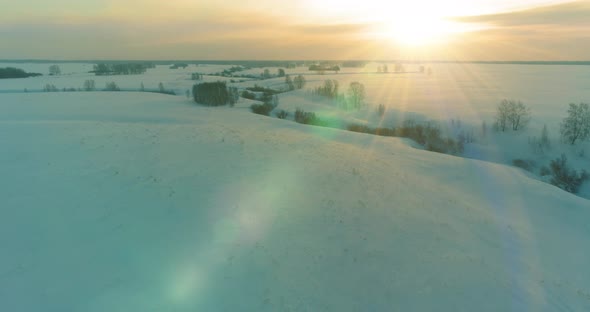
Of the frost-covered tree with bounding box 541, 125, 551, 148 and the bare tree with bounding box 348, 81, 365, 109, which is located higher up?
the bare tree with bounding box 348, 81, 365, 109

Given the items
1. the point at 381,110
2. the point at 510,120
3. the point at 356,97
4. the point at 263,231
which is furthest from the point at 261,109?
the point at 263,231

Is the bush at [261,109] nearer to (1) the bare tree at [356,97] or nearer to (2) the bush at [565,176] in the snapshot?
(1) the bare tree at [356,97]

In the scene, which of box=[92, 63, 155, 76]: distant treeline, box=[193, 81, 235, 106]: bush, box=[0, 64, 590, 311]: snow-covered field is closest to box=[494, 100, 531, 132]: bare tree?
box=[0, 64, 590, 311]: snow-covered field

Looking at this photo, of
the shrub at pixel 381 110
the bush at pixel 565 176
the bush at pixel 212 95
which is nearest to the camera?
the bush at pixel 565 176

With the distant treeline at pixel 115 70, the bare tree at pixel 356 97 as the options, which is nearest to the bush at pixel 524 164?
the bare tree at pixel 356 97

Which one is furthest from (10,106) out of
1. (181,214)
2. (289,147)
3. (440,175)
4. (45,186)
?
(440,175)

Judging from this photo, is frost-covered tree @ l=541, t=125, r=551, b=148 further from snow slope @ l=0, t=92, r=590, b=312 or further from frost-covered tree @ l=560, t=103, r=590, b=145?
snow slope @ l=0, t=92, r=590, b=312

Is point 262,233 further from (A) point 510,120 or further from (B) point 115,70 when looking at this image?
(B) point 115,70

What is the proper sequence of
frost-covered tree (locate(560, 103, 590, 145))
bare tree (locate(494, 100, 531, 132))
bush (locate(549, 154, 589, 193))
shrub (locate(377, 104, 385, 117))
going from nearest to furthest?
1. bush (locate(549, 154, 589, 193))
2. frost-covered tree (locate(560, 103, 590, 145))
3. bare tree (locate(494, 100, 531, 132))
4. shrub (locate(377, 104, 385, 117))
